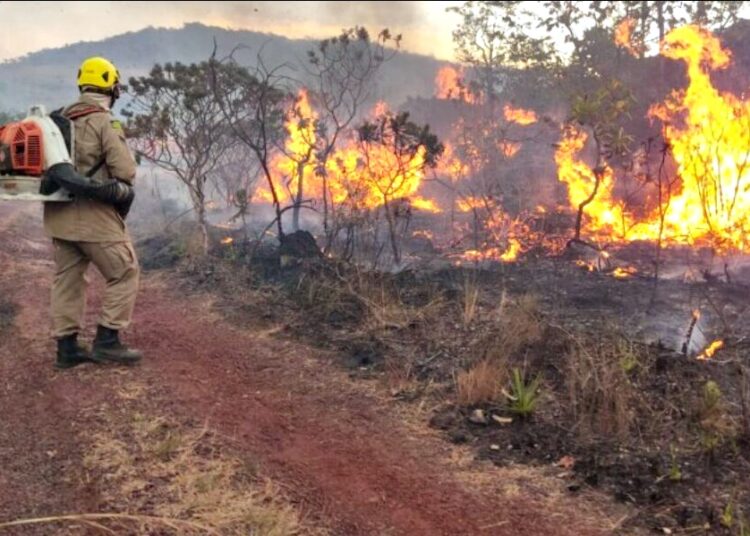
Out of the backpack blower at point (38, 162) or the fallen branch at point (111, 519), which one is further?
the backpack blower at point (38, 162)

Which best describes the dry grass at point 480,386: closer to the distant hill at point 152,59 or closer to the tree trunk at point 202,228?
the tree trunk at point 202,228

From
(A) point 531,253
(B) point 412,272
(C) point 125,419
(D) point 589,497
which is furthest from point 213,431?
(A) point 531,253

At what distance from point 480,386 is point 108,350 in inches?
106

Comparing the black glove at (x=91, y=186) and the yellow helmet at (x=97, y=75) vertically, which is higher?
the yellow helmet at (x=97, y=75)

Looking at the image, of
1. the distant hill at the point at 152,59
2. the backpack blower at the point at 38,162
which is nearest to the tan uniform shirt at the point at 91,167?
the backpack blower at the point at 38,162

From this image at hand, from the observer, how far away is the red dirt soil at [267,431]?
2859 millimetres

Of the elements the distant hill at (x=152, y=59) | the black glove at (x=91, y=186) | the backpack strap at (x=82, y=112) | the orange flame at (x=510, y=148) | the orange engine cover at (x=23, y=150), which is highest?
the distant hill at (x=152, y=59)

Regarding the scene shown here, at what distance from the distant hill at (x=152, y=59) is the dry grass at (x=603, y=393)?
3044 cm

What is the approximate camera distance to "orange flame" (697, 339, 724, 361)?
5.00 metres

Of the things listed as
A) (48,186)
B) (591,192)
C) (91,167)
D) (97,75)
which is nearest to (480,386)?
(91,167)

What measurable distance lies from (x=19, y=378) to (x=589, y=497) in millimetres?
3700

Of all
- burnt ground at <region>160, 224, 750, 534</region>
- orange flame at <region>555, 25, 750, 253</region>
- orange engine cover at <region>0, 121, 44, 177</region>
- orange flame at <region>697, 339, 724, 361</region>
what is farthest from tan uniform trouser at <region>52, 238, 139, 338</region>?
orange flame at <region>555, 25, 750, 253</region>

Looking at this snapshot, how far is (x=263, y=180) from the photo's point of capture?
19328 mm

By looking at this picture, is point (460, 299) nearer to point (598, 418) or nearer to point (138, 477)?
point (598, 418)
